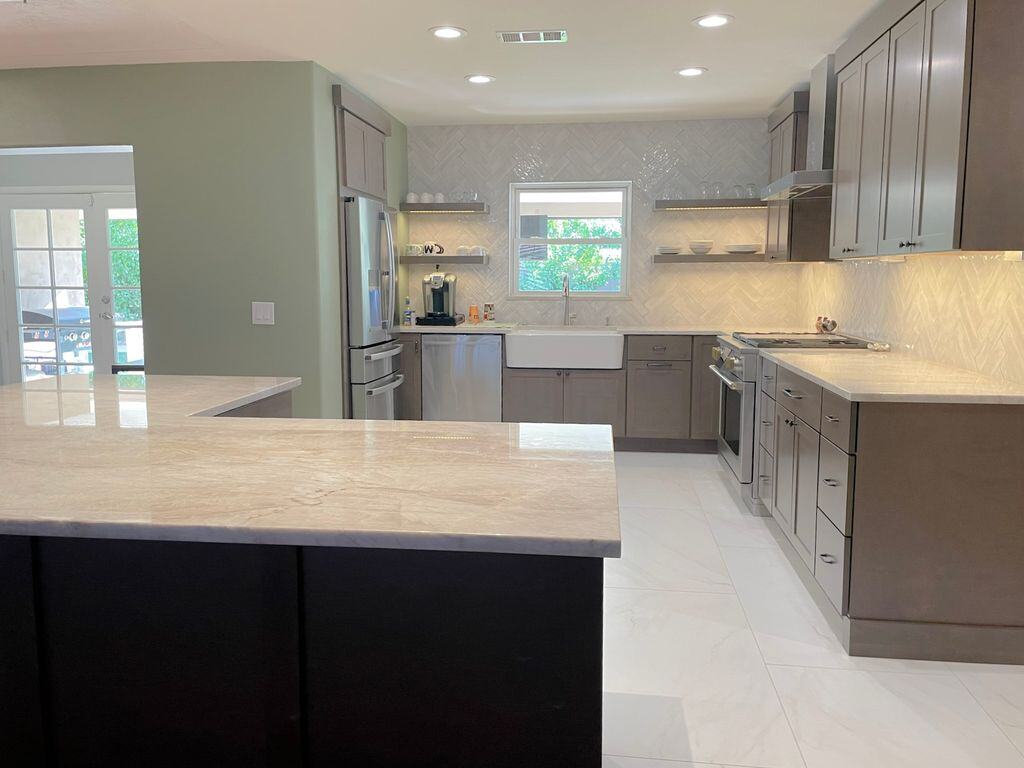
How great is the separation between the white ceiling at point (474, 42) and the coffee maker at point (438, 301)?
133 centimetres

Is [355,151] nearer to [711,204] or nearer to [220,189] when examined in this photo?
[220,189]

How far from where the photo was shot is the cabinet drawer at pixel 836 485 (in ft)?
8.68

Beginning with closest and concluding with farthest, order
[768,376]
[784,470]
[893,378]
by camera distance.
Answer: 1. [893,378]
2. [784,470]
3. [768,376]

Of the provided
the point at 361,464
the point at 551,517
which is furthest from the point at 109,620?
the point at 551,517

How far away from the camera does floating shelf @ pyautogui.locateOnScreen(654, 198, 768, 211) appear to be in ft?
18.9

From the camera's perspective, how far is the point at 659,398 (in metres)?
5.64

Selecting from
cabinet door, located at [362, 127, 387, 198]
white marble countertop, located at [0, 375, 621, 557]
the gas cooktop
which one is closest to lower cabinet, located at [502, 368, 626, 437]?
the gas cooktop

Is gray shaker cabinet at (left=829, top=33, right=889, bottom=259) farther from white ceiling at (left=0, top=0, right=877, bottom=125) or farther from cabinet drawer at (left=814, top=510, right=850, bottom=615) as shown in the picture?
cabinet drawer at (left=814, top=510, right=850, bottom=615)

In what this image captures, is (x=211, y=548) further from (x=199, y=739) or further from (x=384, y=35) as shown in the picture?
(x=384, y=35)

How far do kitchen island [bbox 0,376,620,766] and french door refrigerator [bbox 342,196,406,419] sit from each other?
334cm

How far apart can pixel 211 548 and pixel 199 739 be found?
0.37 m

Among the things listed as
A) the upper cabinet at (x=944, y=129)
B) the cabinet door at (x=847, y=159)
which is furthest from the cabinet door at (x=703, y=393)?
the upper cabinet at (x=944, y=129)

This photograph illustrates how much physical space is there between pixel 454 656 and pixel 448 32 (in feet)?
10.7

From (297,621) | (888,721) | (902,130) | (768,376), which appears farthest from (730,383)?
(297,621)
